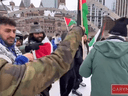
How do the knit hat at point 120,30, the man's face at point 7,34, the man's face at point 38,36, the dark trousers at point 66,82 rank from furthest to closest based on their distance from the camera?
the dark trousers at point 66,82 < the man's face at point 38,36 < the knit hat at point 120,30 < the man's face at point 7,34

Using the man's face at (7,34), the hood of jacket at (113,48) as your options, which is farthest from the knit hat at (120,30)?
the man's face at (7,34)

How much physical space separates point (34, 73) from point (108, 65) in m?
1.19

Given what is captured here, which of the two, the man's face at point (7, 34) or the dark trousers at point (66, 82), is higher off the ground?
the man's face at point (7, 34)

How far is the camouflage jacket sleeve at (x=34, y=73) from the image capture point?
61cm

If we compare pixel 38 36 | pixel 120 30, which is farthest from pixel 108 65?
pixel 38 36

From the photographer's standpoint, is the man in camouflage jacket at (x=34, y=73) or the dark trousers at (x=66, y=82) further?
the dark trousers at (x=66, y=82)

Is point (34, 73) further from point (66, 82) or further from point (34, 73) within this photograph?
point (66, 82)

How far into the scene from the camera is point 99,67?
164 cm

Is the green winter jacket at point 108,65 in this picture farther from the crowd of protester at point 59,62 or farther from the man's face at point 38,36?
the man's face at point 38,36

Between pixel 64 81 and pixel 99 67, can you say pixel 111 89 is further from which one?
pixel 64 81

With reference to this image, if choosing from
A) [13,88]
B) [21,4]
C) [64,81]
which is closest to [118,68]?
[13,88]

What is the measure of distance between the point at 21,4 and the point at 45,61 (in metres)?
75.9

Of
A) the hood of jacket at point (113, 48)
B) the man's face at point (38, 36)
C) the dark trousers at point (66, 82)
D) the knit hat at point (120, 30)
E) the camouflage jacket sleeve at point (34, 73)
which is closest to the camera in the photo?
the camouflage jacket sleeve at point (34, 73)

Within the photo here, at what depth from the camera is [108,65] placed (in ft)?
5.19
